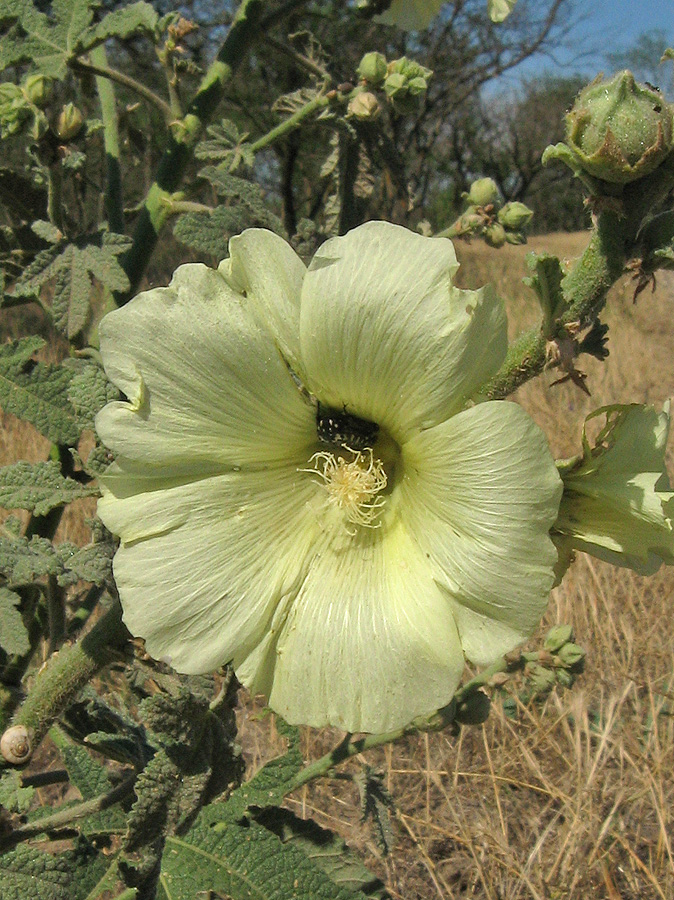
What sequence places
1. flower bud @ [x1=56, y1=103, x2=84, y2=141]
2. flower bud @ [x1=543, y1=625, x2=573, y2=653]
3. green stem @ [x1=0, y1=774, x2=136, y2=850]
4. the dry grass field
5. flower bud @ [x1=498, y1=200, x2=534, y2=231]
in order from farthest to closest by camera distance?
the dry grass field < flower bud @ [x1=543, y1=625, x2=573, y2=653] < flower bud @ [x1=498, y1=200, x2=534, y2=231] < green stem @ [x1=0, y1=774, x2=136, y2=850] < flower bud @ [x1=56, y1=103, x2=84, y2=141]

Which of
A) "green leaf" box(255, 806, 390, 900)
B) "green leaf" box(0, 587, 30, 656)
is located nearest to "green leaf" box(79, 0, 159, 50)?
"green leaf" box(0, 587, 30, 656)

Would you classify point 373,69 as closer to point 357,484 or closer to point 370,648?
point 357,484

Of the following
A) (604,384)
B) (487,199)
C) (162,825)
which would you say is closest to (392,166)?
(487,199)

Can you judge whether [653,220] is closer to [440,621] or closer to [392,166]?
[440,621]

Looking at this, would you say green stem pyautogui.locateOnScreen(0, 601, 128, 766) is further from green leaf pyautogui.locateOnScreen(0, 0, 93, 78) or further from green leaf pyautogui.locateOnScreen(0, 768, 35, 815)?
green leaf pyautogui.locateOnScreen(0, 0, 93, 78)

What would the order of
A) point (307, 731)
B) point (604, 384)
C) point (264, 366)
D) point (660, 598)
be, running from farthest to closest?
point (604, 384)
point (660, 598)
point (307, 731)
point (264, 366)

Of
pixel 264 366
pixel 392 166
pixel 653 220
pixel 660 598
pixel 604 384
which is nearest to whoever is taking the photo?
pixel 653 220
